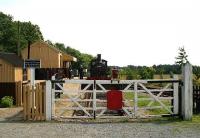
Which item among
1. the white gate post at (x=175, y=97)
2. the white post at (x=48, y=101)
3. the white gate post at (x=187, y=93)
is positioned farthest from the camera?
the white gate post at (x=175, y=97)

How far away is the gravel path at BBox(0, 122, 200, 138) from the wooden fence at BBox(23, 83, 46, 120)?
36.3 inches

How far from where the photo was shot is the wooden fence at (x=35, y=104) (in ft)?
53.4

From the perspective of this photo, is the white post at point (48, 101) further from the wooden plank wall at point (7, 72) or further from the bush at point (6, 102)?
the wooden plank wall at point (7, 72)

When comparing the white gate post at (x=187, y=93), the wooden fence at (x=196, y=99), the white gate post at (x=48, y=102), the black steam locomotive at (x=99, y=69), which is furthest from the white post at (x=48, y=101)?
the black steam locomotive at (x=99, y=69)

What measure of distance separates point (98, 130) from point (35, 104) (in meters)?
3.62

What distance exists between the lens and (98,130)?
45.0ft

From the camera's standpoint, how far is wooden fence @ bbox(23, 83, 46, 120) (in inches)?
641

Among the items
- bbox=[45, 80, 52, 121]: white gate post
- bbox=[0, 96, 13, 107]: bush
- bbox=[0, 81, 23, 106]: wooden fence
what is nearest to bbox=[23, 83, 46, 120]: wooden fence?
bbox=[45, 80, 52, 121]: white gate post

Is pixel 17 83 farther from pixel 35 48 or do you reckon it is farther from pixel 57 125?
pixel 35 48

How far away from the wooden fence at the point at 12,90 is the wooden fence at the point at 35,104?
794 cm

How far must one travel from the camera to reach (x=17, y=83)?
2445 cm

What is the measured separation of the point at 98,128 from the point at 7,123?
3.28 meters

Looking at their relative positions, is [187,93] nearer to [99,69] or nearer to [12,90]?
[12,90]

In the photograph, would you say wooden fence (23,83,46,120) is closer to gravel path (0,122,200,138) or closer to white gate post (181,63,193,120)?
gravel path (0,122,200,138)
